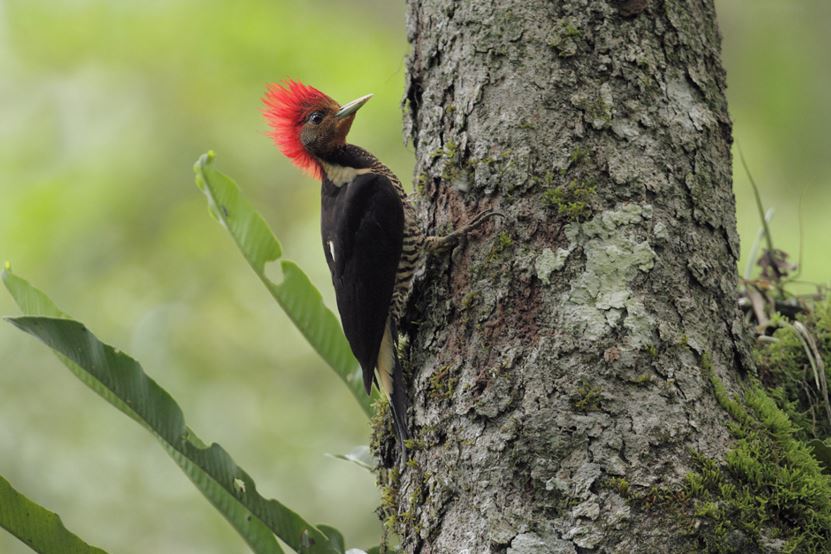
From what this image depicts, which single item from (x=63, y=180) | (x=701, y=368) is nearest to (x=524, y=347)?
(x=701, y=368)

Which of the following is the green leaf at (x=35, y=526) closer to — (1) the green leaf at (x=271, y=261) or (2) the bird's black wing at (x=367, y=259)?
(2) the bird's black wing at (x=367, y=259)

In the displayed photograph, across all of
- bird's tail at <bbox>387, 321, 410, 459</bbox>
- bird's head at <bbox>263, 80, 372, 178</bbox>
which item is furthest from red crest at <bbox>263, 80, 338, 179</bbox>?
bird's tail at <bbox>387, 321, 410, 459</bbox>

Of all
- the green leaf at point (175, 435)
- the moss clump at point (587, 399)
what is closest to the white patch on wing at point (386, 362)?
the green leaf at point (175, 435)

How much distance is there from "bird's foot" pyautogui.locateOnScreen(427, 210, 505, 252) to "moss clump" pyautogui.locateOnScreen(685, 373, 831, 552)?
0.79 m

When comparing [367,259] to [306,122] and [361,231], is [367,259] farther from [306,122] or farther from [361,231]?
[306,122]

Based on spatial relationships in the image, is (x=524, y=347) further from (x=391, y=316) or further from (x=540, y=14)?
(x=540, y=14)

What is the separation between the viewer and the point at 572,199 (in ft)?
7.65

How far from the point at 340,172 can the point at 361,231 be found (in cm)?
38

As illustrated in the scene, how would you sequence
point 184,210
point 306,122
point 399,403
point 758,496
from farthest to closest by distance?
point 184,210 < point 306,122 < point 399,403 < point 758,496

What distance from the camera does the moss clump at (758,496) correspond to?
1.90 metres

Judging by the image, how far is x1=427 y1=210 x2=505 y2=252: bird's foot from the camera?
2.43 metres

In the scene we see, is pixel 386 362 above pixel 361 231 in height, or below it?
below

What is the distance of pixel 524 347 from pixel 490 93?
78 cm

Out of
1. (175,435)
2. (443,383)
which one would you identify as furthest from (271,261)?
(443,383)
